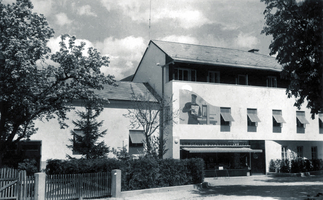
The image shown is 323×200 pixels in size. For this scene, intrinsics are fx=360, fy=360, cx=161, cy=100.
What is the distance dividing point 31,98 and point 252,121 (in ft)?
62.0

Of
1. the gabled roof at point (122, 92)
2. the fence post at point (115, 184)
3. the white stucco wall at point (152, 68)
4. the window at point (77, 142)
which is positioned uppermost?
the white stucco wall at point (152, 68)

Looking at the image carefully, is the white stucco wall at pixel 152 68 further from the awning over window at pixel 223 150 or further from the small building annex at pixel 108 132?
the awning over window at pixel 223 150

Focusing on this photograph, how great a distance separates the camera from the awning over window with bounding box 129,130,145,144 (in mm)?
27750

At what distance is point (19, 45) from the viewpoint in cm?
1548

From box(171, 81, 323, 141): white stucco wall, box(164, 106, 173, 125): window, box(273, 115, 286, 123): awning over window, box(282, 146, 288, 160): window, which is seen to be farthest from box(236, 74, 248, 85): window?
box(164, 106, 173, 125): window

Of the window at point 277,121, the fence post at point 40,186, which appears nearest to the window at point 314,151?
the window at point 277,121

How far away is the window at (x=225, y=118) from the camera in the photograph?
29.0 metres

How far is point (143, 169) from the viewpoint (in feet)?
60.8

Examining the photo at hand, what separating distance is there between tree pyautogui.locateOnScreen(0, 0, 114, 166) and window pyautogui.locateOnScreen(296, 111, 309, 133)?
19.9 metres

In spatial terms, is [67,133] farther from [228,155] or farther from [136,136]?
[228,155]

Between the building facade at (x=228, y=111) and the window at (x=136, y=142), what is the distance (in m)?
2.11

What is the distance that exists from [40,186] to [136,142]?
13.5 meters

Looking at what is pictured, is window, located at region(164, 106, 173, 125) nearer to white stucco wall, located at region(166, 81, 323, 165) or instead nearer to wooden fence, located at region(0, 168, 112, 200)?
white stucco wall, located at region(166, 81, 323, 165)

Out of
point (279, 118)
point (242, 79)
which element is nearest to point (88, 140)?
point (242, 79)
